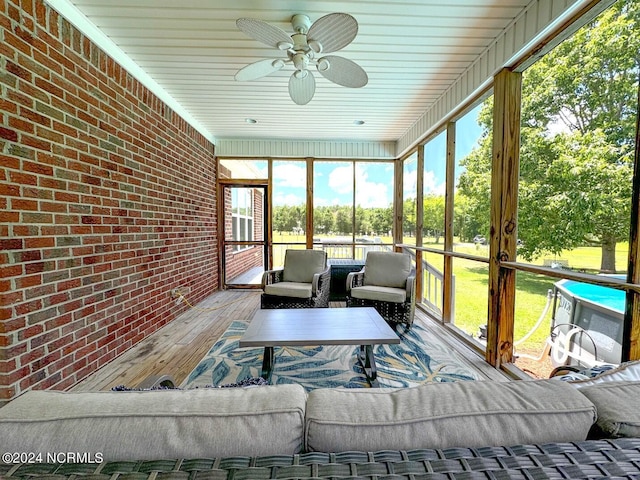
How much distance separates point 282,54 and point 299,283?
264 cm

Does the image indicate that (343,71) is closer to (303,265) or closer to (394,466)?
→ (303,265)

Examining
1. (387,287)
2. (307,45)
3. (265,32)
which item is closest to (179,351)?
(387,287)

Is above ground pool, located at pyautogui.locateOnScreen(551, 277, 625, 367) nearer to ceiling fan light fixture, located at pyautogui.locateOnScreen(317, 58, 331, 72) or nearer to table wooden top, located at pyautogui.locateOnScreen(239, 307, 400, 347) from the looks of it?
table wooden top, located at pyautogui.locateOnScreen(239, 307, 400, 347)

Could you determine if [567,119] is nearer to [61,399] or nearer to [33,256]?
[61,399]

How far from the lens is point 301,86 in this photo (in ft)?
8.89

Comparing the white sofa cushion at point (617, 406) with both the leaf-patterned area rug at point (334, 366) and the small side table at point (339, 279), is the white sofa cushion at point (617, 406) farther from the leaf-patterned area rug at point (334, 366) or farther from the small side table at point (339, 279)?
the small side table at point (339, 279)

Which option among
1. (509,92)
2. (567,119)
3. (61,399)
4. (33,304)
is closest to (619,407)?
(61,399)

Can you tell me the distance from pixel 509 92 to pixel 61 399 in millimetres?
3297

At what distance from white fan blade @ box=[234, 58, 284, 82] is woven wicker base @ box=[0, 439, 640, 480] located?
2.63 m

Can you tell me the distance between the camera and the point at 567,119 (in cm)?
213

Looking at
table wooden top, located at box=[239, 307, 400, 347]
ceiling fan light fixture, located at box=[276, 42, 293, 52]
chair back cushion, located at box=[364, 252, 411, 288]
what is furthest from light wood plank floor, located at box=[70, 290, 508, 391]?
ceiling fan light fixture, located at box=[276, 42, 293, 52]

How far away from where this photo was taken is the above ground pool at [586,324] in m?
1.95

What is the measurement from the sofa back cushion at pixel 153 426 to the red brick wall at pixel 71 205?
5.42ft

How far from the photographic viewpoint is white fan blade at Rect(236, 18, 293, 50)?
1.91m
